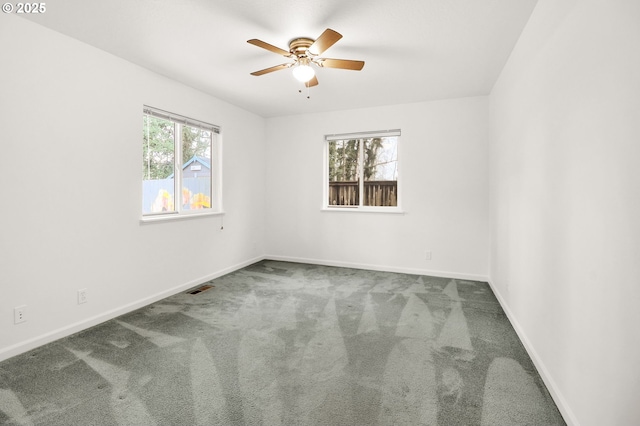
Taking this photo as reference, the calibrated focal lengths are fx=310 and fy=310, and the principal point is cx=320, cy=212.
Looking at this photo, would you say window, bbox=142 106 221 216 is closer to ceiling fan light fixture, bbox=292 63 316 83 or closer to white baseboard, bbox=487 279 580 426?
ceiling fan light fixture, bbox=292 63 316 83

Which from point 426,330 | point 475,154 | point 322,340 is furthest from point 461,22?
point 322,340

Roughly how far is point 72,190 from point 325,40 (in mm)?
2409

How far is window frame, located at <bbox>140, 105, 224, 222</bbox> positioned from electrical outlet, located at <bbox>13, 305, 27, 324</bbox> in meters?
1.17

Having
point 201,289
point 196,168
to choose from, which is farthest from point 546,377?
point 196,168

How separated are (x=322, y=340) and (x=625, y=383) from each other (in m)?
1.80

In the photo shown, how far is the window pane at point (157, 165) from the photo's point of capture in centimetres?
340

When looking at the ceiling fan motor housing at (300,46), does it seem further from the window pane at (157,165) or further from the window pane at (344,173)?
the window pane at (344,173)

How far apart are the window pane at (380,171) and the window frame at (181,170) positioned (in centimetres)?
222

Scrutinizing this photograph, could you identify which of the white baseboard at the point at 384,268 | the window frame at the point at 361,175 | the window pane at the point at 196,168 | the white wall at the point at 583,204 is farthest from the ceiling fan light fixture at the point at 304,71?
the white baseboard at the point at 384,268

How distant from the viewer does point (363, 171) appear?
4961mm

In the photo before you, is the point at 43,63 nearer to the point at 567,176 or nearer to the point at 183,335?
the point at 183,335

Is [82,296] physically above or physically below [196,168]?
below

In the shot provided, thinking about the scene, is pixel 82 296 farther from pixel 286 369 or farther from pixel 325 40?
pixel 325 40

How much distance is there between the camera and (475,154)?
4188mm
